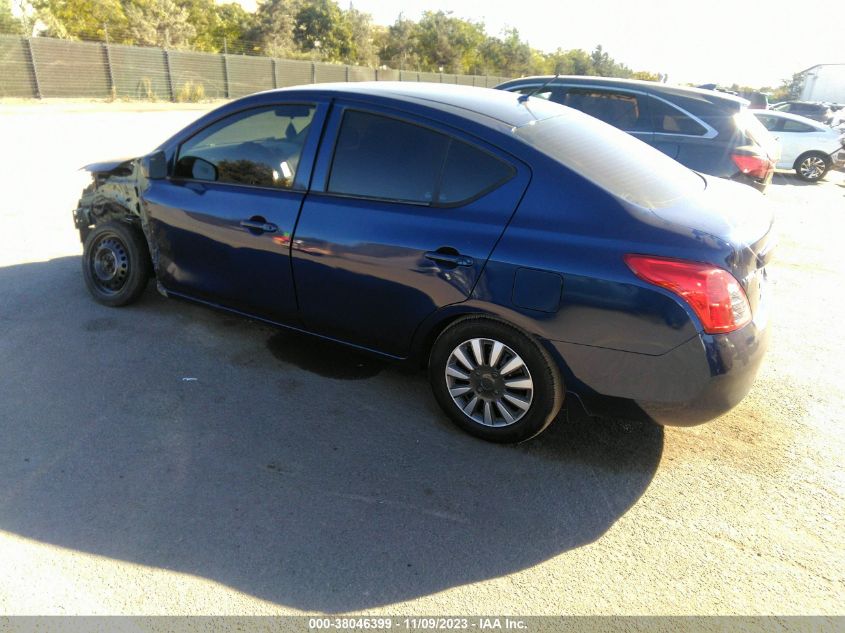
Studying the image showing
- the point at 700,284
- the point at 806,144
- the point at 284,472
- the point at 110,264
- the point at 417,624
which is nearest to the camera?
the point at 417,624

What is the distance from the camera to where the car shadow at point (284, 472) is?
257 centimetres

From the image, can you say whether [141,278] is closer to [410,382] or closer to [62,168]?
[410,382]

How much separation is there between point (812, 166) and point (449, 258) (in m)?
15.2

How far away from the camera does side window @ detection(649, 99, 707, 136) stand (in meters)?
7.11

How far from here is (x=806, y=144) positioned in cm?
1451

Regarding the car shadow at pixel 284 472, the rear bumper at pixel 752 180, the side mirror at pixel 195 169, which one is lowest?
the car shadow at pixel 284 472

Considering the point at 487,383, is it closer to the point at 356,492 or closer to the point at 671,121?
the point at 356,492

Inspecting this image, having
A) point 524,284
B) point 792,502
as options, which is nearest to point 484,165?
point 524,284

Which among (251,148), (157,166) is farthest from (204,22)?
(251,148)

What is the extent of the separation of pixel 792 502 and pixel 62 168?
11380mm

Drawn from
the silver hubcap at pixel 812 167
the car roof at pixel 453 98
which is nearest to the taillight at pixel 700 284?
the car roof at pixel 453 98

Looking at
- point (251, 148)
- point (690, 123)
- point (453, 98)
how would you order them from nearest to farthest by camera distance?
→ point (453, 98), point (251, 148), point (690, 123)

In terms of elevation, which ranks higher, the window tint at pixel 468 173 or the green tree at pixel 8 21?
the window tint at pixel 468 173

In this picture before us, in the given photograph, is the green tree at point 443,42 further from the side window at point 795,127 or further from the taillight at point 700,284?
the taillight at point 700,284
